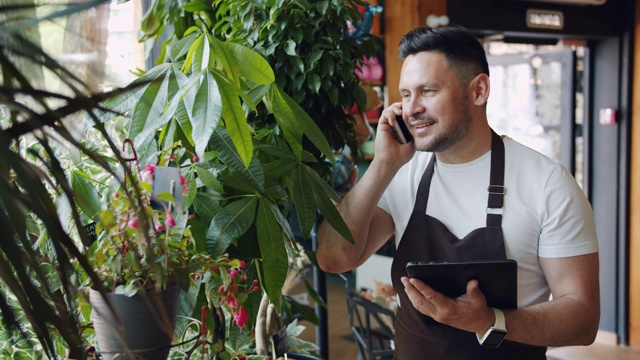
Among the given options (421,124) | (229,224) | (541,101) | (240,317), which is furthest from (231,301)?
(541,101)

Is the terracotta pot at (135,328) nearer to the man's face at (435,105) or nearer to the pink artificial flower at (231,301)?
the pink artificial flower at (231,301)

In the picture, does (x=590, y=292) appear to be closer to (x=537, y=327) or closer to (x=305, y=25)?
(x=537, y=327)

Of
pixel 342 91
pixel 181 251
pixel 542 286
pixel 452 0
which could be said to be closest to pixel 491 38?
pixel 452 0

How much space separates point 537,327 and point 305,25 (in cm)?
108

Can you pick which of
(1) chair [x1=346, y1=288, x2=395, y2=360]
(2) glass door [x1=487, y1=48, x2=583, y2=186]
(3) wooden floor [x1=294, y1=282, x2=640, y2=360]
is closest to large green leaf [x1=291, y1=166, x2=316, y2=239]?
(1) chair [x1=346, y1=288, x2=395, y2=360]

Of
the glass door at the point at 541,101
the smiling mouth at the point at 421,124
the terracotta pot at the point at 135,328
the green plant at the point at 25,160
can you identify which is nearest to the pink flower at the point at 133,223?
the terracotta pot at the point at 135,328

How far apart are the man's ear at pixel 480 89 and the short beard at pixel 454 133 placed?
6cm

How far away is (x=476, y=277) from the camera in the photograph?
154cm

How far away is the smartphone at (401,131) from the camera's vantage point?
1.94 metres

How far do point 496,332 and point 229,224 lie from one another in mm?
700

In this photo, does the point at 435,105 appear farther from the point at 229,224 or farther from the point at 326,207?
the point at 229,224

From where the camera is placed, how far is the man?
163 cm

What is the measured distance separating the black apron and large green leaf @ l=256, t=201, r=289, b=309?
563 mm

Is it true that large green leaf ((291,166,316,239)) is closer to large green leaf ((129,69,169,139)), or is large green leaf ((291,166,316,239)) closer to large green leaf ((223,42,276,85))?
large green leaf ((223,42,276,85))
